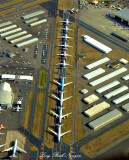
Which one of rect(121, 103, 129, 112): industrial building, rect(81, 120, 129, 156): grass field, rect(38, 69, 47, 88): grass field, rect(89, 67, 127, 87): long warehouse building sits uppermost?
rect(89, 67, 127, 87): long warehouse building

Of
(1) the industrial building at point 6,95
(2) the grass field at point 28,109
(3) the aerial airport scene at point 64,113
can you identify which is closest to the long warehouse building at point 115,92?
(3) the aerial airport scene at point 64,113

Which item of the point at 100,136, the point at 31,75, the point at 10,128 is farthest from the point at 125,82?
the point at 10,128

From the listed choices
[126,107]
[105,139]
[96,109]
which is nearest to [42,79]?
[96,109]

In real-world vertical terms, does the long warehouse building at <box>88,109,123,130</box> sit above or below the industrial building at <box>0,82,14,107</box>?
below

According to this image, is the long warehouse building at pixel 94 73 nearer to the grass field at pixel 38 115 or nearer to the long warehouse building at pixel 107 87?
the long warehouse building at pixel 107 87

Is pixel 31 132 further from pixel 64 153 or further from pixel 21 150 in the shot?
pixel 64 153

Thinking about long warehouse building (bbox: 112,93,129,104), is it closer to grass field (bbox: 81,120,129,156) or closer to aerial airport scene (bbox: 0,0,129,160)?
aerial airport scene (bbox: 0,0,129,160)

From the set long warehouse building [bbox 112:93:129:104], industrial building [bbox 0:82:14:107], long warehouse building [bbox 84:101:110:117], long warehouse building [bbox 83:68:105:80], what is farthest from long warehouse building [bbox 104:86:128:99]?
industrial building [bbox 0:82:14:107]

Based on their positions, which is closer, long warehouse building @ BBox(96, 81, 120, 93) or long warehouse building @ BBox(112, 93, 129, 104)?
long warehouse building @ BBox(112, 93, 129, 104)
